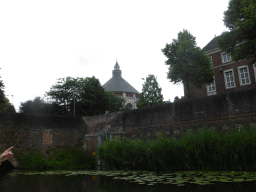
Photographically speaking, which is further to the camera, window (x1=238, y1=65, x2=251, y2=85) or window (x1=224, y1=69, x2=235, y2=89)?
window (x1=224, y1=69, x2=235, y2=89)

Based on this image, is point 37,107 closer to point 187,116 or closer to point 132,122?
point 132,122

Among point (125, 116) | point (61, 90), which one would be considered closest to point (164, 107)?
point (125, 116)

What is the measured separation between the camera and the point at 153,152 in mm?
8469

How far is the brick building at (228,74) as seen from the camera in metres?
25.5

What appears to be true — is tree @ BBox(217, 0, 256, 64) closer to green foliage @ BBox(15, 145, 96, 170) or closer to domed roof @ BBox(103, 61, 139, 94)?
green foliage @ BBox(15, 145, 96, 170)

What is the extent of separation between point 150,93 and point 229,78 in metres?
13.8

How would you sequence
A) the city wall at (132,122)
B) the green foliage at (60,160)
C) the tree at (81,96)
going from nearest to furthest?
the city wall at (132,122)
the green foliage at (60,160)
the tree at (81,96)

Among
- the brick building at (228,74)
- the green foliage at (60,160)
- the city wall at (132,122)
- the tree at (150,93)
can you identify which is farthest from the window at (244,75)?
the green foliage at (60,160)

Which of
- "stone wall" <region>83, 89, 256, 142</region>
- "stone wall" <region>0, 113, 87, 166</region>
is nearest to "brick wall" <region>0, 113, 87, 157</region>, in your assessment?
"stone wall" <region>0, 113, 87, 166</region>

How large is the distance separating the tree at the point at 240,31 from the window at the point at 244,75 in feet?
30.5

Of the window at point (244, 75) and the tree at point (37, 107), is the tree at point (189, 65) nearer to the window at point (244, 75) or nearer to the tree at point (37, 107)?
the window at point (244, 75)

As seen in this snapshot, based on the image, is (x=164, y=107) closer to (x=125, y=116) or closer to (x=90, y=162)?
(x=125, y=116)

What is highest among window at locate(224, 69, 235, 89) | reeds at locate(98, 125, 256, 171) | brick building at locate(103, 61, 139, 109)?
brick building at locate(103, 61, 139, 109)

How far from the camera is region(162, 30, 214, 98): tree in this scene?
21828mm
